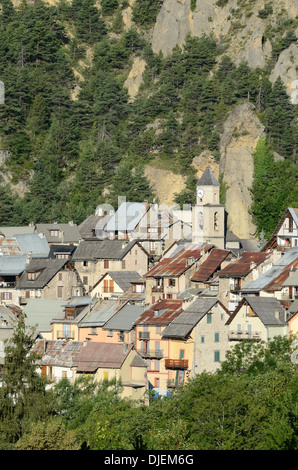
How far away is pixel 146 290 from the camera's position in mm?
105375

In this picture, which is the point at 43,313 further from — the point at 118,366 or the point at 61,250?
the point at 118,366

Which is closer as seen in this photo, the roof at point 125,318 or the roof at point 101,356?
the roof at point 101,356

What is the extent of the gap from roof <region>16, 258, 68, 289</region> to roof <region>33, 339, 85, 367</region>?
50.5ft

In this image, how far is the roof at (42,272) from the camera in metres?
115

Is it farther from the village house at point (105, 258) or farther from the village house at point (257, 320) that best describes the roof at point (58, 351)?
the village house at point (105, 258)

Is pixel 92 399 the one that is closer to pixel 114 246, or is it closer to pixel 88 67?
pixel 114 246

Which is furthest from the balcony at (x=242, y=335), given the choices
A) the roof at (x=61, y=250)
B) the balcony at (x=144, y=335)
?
the roof at (x=61, y=250)

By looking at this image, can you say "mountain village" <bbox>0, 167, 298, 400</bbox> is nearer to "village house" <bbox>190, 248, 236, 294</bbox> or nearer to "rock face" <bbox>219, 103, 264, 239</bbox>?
"village house" <bbox>190, 248, 236, 294</bbox>

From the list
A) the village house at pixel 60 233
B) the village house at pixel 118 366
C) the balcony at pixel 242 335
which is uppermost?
the village house at pixel 60 233

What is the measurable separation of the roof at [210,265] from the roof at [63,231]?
2788cm

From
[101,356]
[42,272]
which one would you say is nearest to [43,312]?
[42,272]

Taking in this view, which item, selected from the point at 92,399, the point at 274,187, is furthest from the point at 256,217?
the point at 92,399

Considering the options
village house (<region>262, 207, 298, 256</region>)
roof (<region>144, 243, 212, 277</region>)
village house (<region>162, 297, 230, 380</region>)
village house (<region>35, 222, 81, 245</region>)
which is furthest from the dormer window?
village house (<region>162, 297, 230, 380</region>)

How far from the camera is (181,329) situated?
92.1 metres
